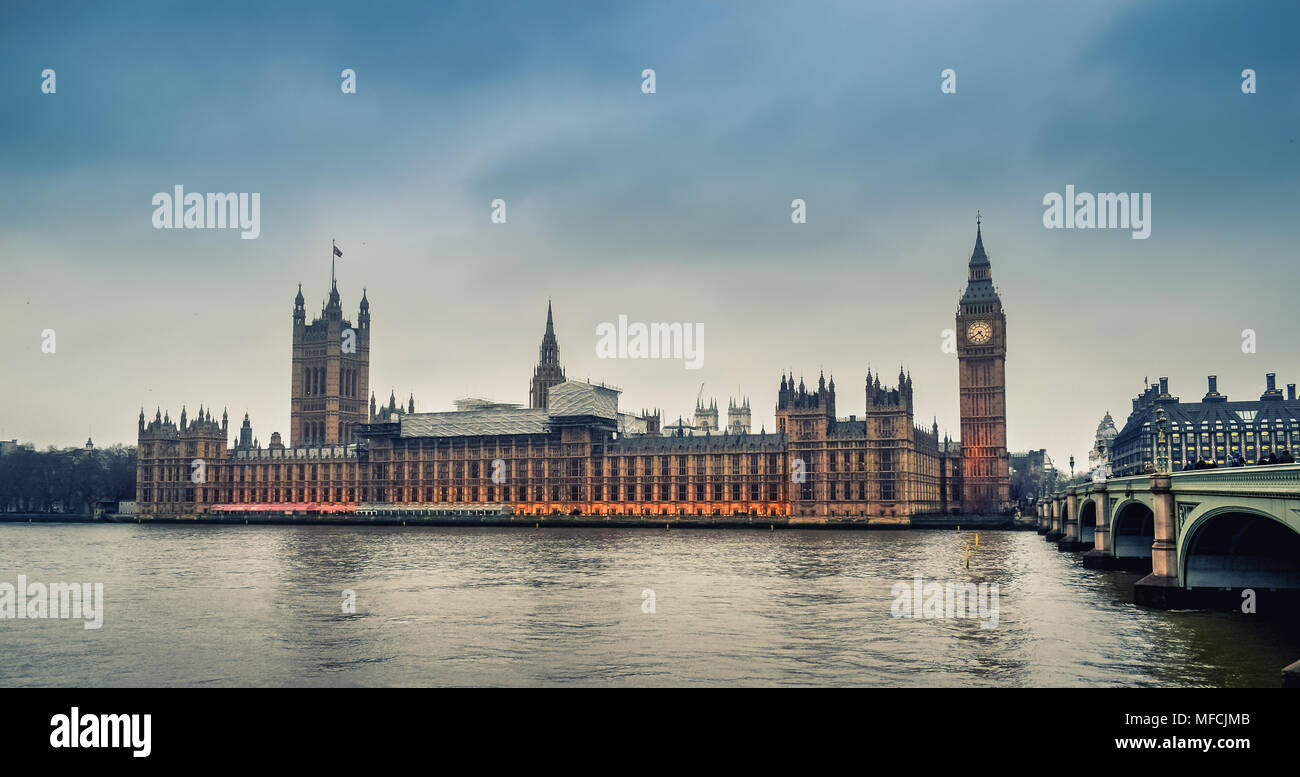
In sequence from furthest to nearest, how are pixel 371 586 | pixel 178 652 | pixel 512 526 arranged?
pixel 512 526 → pixel 371 586 → pixel 178 652

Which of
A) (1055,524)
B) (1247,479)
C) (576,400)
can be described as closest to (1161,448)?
(1247,479)

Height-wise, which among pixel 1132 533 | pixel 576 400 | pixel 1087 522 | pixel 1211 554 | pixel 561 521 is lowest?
pixel 561 521

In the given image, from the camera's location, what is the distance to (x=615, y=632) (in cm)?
3375

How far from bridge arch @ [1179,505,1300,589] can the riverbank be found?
88.2 m

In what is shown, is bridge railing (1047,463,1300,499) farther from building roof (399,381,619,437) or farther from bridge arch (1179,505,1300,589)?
building roof (399,381,619,437)

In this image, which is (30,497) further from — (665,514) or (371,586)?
(371,586)

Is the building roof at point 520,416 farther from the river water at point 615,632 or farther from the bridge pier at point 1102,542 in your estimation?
the bridge pier at point 1102,542

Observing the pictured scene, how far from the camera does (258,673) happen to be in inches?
1061

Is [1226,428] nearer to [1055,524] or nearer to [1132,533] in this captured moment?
[1055,524]

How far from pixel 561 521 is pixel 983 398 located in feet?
208

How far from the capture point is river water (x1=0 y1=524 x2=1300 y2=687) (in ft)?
87.8
